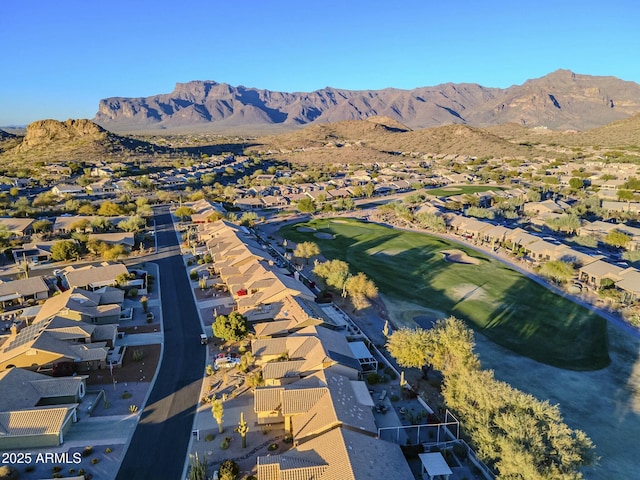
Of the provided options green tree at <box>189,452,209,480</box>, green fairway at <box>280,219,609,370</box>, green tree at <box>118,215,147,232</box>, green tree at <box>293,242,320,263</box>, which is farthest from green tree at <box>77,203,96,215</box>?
green tree at <box>189,452,209,480</box>

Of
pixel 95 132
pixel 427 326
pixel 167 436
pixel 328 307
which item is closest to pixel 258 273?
pixel 328 307

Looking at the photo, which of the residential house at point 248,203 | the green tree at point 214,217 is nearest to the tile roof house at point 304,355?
the green tree at point 214,217

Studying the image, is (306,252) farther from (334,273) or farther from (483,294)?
(483,294)

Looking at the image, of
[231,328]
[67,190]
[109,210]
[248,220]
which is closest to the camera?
[231,328]

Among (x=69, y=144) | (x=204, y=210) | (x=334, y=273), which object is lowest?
(x=334, y=273)

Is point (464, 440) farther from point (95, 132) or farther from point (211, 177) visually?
point (95, 132)

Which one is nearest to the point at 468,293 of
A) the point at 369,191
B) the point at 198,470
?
the point at 198,470
